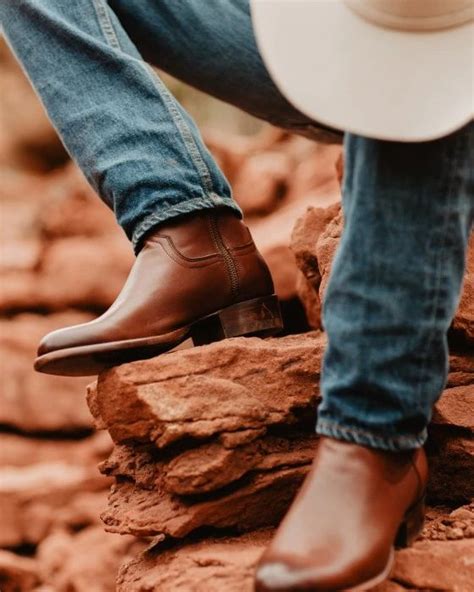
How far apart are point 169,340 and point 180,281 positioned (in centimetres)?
12

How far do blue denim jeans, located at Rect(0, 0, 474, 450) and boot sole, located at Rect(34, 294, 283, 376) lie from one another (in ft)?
0.70

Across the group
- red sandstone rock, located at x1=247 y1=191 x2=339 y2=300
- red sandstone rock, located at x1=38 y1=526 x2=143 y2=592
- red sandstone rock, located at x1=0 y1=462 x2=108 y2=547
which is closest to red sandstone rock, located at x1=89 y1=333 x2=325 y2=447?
red sandstone rock, located at x1=247 y1=191 x2=339 y2=300

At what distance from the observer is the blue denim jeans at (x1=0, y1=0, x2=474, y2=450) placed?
1205 millimetres

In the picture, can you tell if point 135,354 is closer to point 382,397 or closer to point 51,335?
point 51,335

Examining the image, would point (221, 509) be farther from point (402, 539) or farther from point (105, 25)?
point (105, 25)

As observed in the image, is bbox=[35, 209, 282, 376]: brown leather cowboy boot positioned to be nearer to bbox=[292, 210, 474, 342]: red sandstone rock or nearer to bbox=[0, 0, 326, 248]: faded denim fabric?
bbox=[0, 0, 326, 248]: faded denim fabric

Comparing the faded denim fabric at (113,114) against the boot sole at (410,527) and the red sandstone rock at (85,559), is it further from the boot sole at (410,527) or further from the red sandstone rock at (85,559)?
the red sandstone rock at (85,559)

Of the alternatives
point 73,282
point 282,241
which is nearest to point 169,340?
point 282,241

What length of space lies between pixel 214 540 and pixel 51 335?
0.53m

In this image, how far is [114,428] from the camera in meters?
1.72

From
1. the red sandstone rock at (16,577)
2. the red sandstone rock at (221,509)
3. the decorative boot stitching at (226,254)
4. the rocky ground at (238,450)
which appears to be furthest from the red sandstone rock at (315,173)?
the red sandstone rock at (221,509)

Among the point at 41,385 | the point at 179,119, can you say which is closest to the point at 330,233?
the point at 179,119

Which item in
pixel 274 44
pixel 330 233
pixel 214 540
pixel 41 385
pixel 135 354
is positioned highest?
pixel 274 44

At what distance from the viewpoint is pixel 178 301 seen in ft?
5.51
